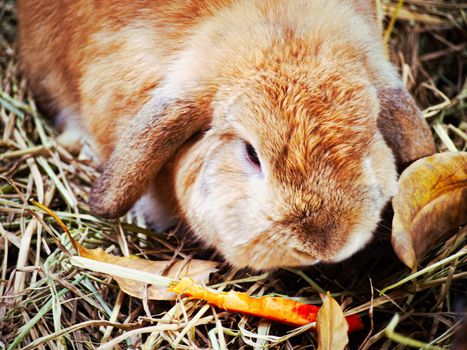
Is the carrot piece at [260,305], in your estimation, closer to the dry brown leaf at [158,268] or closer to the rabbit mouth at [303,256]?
the dry brown leaf at [158,268]

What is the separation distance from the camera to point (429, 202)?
9.12 feet

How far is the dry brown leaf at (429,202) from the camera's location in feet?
8.63

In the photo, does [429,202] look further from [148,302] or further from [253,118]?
[148,302]

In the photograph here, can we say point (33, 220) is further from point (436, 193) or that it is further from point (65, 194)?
point (436, 193)

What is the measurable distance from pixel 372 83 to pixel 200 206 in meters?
1.06

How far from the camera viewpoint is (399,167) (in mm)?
3143

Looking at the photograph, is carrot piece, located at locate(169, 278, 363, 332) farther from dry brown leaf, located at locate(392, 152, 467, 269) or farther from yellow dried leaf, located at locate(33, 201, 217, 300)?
dry brown leaf, located at locate(392, 152, 467, 269)

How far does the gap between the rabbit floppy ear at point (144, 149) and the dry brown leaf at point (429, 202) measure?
103 cm

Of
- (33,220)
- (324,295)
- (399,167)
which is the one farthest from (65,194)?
(399,167)

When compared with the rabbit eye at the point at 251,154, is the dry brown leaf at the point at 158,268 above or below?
below

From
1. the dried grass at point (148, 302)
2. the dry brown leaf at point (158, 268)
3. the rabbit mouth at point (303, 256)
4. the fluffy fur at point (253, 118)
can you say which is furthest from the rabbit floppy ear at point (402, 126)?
the dry brown leaf at point (158, 268)

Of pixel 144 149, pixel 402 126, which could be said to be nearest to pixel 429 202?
pixel 402 126

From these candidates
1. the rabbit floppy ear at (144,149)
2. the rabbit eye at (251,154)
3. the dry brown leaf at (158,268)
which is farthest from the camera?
the dry brown leaf at (158,268)

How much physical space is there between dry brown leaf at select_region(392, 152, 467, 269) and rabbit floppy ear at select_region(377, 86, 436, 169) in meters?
0.23
